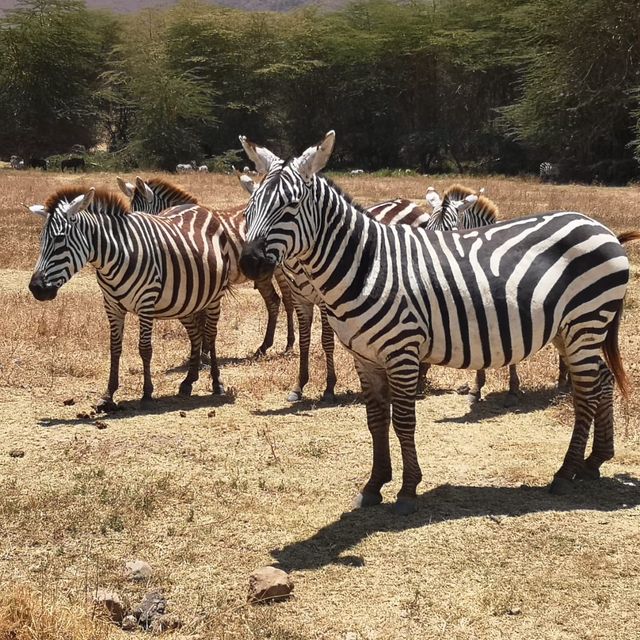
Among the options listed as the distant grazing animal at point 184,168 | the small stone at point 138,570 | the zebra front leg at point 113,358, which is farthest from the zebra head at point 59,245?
the distant grazing animal at point 184,168

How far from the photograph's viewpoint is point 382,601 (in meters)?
4.54

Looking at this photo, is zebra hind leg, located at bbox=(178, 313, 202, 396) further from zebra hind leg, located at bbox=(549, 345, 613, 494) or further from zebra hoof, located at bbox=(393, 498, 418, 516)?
zebra hind leg, located at bbox=(549, 345, 613, 494)

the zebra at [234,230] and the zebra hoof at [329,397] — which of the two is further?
the zebra at [234,230]

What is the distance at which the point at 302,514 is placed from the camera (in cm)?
570

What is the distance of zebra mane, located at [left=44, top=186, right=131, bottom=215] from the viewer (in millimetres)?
7871

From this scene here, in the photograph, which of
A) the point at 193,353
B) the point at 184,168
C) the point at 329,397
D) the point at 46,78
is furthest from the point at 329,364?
the point at 46,78

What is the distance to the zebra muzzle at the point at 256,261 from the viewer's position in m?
5.07

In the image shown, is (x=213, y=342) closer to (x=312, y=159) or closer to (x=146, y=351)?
(x=146, y=351)

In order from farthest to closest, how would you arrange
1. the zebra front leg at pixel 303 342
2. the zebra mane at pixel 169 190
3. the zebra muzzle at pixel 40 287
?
the zebra mane at pixel 169 190 < the zebra front leg at pixel 303 342 < the zebra muzzle at pixel 40 287

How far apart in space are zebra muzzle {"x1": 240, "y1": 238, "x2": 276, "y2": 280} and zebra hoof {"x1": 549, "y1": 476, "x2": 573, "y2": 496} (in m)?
2.60

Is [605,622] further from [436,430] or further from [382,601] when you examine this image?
[436,430]

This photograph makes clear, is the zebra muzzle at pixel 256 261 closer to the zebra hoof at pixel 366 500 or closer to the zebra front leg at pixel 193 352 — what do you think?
the zebra hoof at pixel 366 500

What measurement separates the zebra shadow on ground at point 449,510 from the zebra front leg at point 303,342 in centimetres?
283

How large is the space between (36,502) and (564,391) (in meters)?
5.21
